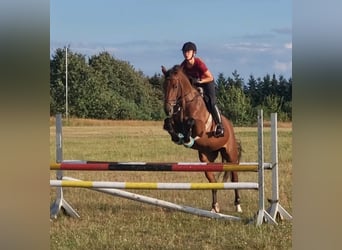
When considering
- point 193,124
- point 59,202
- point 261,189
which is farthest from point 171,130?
point 59,202

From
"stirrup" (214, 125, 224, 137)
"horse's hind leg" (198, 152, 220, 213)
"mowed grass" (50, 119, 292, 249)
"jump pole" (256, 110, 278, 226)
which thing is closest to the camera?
"mowed grass" (50, 119, 292, 249)

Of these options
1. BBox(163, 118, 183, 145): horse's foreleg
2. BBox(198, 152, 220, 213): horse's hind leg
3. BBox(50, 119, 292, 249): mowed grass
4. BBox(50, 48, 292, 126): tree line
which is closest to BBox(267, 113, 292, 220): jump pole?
BBox(50, 119, 292, 249): mowed grass

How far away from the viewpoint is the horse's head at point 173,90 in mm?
3221

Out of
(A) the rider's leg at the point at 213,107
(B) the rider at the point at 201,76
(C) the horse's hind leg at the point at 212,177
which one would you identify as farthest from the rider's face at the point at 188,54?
(C) the horse's hind leg at the point at 212,177

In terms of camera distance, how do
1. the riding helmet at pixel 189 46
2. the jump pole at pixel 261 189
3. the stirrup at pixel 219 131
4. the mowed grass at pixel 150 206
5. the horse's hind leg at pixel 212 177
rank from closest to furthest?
1. the riding helmet at pixel 189 46
2. the mowed grass at pixel 150 206
3. the jump pole at pixel 261 189
4. the stirrup at pixel 219 131
5. the horse's hind leg at pixel 212 177

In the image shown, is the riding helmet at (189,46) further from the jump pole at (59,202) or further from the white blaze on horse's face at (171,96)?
the jump pole at (59,202)

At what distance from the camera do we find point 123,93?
129 inches

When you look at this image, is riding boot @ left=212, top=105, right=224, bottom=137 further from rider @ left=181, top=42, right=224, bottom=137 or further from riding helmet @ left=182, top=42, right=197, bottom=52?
riding helmet @ left=182, top=42, right=197, bottom=52

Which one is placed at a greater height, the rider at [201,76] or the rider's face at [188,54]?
the rider's face at [188,54]

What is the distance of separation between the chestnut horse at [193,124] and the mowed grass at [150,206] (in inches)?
2.4

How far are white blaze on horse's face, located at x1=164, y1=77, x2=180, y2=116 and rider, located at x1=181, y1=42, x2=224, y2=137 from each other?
115mm

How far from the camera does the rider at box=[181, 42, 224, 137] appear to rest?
3.02 m
